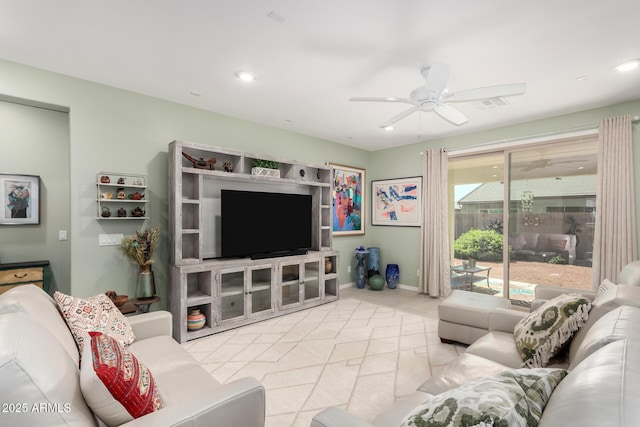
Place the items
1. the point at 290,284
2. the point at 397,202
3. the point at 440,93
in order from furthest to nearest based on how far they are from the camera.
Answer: the point at 397,202
the point at 290,284
the point at 440,93

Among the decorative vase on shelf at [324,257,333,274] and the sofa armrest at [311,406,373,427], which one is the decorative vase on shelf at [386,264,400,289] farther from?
the sofa armrest at [311,406,373,427]

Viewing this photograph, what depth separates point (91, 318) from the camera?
5.93 ft

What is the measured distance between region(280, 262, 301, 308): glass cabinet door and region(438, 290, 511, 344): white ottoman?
6.46 feet

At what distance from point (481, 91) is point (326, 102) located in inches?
66.7

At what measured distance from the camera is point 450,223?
202 inches

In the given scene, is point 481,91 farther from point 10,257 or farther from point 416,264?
point 10,257

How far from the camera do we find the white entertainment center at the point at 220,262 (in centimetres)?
332

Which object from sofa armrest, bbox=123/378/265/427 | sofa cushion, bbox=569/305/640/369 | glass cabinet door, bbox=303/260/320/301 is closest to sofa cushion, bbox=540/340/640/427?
sofa cushion, bbox=569/305/640/369

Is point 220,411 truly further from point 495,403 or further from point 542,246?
point 542,246

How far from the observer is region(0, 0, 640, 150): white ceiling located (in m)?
1.95

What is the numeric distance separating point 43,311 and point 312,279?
3291mm

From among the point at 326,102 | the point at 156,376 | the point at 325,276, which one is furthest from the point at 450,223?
the point at 156,376

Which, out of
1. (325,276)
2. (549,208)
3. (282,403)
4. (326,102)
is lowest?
(282,403)

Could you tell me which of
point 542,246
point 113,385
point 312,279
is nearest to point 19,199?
point 113,385
